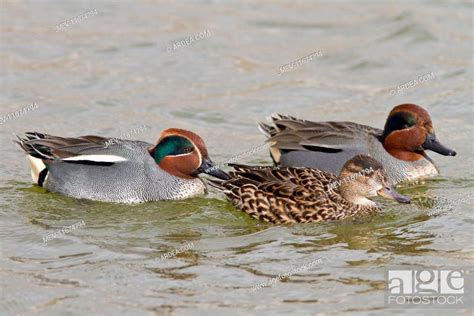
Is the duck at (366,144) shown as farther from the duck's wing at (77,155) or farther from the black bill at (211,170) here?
the duck's wing at (77,155)

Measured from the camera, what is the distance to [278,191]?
419 inches

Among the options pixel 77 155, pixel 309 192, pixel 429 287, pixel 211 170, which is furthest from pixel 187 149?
pixel 429 287

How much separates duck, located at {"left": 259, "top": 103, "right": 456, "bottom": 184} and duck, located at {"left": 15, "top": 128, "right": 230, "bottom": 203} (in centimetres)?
117

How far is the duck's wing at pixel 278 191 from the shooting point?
34.8ft

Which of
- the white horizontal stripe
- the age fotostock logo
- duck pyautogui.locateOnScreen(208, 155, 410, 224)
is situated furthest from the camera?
the white horizontal stripe

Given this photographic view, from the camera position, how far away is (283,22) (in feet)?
61.4

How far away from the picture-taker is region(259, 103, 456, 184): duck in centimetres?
1209

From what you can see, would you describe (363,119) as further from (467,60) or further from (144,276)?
(144,276)

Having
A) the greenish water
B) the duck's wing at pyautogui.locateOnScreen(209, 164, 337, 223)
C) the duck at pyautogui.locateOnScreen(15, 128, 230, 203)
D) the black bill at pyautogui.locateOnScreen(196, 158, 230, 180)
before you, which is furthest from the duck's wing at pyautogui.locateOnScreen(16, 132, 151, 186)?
the duck's wing at pyautogui.locateOnScreen(209, 164, 337, 223)

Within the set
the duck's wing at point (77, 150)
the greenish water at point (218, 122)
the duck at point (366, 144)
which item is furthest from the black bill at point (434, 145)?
the duck's wing at point (77, 150)

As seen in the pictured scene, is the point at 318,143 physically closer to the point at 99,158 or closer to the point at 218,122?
the point at 99,158

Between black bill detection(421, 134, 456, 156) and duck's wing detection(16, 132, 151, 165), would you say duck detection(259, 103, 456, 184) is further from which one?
duck's wing detection(16, 132, 151, 165)

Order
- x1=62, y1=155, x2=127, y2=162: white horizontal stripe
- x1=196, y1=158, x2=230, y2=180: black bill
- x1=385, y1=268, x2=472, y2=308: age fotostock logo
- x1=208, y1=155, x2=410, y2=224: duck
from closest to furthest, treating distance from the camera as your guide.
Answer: x1=385, y1=268, x2=472, y2=308: age fotostock logo
x1=208, y1=155, x2=410, y2=224: duck
x1=196, y1=158, x2=230, y2=180: black bill
x1=62, y1=155, x2=127, y2=162: white horizontal stripe

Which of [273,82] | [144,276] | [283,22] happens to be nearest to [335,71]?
[273,82]
